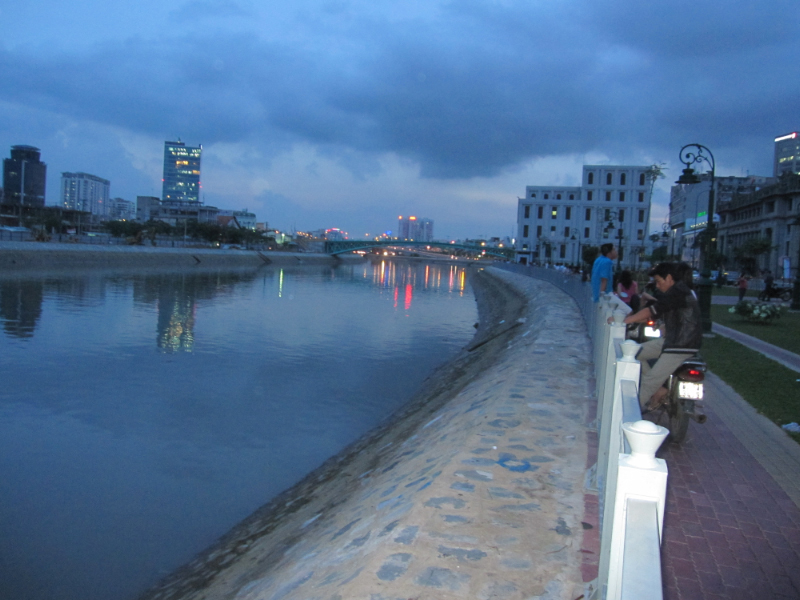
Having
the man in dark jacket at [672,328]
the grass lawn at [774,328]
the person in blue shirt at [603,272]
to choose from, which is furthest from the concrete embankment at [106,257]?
the man in dark jacket at [672,328]

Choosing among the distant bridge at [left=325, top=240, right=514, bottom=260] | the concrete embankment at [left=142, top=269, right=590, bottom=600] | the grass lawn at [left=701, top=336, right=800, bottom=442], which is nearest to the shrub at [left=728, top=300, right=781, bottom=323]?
the grass lawn at [left=701, top=336, right=800, bottom=442]

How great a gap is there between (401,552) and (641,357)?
3872mm

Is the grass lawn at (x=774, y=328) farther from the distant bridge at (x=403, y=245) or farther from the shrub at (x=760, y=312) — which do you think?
the distant bridge at (x=403, y=245)

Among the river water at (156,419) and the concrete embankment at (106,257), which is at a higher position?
the concrete embankment at (106,257)

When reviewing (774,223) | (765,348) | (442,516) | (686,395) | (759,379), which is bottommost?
(442,516)

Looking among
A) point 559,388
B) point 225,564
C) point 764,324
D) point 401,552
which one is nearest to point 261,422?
point 225,564

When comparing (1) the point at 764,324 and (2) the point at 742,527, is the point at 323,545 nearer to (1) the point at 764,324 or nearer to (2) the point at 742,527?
(2) the point at 742,527

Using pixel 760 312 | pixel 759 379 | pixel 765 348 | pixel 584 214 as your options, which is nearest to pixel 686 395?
pixel 759 379

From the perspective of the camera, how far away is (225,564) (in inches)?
248

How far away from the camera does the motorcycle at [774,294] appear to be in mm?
26859

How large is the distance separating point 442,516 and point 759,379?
24.7 feet

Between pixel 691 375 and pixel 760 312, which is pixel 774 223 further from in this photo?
pixel 691 375

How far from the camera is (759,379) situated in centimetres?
→ 950

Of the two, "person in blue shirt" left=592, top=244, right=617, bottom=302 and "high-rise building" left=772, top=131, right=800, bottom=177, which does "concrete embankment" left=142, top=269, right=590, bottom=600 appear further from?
"high-rise building" left=772, top=131, right=800, bottom=177
